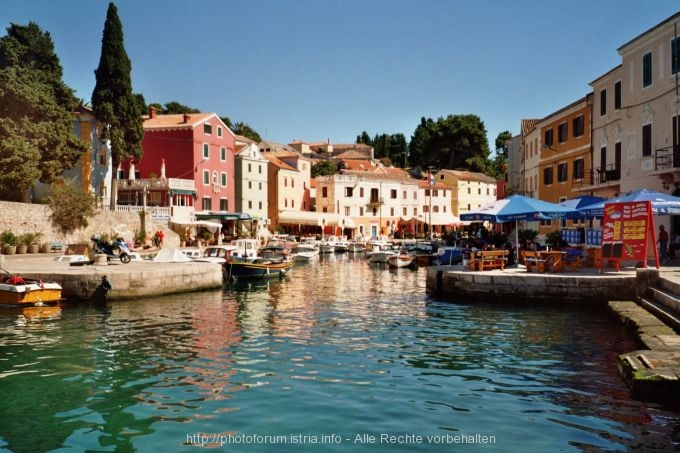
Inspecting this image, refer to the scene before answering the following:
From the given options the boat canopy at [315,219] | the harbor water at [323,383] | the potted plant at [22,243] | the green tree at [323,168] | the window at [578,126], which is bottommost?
the harbor water at [323,383]

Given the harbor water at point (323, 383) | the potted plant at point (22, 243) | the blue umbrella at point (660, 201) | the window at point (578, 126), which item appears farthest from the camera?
the window at point (578, 126)

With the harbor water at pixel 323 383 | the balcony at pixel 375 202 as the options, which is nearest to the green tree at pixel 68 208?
the harbor water at pixel 323 383

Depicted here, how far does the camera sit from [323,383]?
35.8 feet

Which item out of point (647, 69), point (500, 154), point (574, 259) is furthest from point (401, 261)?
point (500, 154)

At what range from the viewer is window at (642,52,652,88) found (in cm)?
2820

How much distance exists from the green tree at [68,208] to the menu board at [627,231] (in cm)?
3242

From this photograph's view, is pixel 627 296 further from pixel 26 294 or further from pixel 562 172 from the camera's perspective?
pixel 562 172

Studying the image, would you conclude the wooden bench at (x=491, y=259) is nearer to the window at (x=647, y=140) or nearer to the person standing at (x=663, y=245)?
the person standing at (x=663, y=245)

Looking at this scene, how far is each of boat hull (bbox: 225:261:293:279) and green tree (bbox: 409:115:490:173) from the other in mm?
78279

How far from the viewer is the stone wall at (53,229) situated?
35.2m

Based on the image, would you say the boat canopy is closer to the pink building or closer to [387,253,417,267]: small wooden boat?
the pink building

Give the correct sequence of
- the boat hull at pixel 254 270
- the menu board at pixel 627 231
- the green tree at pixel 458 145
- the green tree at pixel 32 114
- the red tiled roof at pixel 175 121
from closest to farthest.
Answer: the menu board at pixel 627 231
the boat hull at pixel 254 270
the green tree at pixel 32 114
the red tiled roof at pixel 175 121
the green tree at pixel 458 145

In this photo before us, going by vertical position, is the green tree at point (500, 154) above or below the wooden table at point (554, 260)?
above

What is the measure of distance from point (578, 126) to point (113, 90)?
3552 cm
